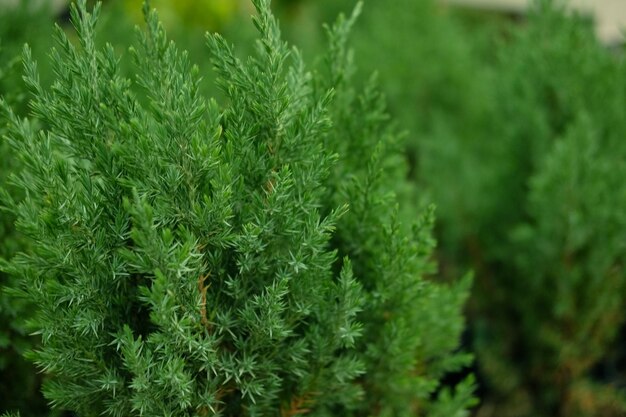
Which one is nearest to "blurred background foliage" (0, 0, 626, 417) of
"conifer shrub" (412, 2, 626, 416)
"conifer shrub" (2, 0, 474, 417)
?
"conifer shrub" (412, 2, 626, 416)

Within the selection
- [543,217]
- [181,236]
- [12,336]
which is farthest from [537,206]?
[12,336]

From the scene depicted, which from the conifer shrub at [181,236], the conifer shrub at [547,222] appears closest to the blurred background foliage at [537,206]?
the conifer shrub at [547,222]

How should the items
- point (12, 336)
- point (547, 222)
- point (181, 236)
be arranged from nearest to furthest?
point (181, 236)
point (12, 336)
point (547, 222)

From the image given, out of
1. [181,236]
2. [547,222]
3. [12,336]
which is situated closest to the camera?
[181,236]

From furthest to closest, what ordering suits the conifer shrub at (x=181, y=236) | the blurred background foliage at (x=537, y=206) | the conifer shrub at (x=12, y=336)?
the blurred background foliage at (x=537, y=206) → the conifer shrub at (x=12, y=336) → the conifer shrub at (x=181, y=236)

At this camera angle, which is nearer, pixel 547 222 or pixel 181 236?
pixel 181 236

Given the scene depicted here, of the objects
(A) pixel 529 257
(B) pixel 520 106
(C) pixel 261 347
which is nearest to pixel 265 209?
(C) pixel 261 347

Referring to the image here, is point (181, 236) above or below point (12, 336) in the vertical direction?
above

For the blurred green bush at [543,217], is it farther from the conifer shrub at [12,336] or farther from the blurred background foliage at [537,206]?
the conifer shrub at [12,336]

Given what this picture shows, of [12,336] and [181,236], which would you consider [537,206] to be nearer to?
[181,236]
